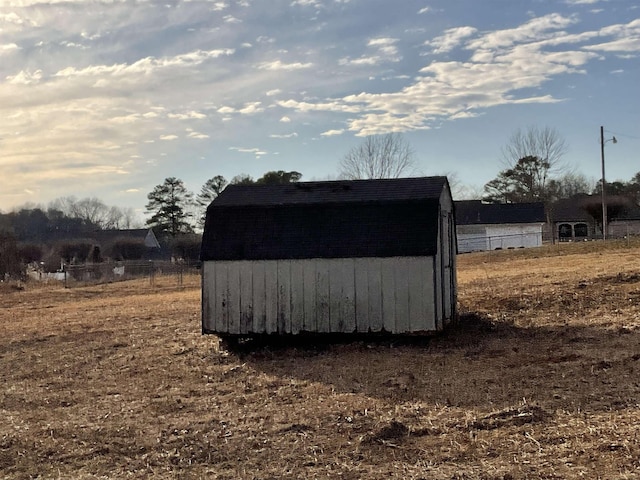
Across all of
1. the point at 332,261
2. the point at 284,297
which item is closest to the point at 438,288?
the point at 332,261

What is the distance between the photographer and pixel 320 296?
39.5ft

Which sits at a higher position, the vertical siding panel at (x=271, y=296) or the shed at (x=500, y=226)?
the shed at (x=500, y=226)

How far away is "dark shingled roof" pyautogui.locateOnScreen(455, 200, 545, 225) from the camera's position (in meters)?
49.1

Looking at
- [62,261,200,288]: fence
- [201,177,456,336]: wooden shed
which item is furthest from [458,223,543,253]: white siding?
[201,177,456,336]: wooden shed

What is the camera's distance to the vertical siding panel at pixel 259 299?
12258mm

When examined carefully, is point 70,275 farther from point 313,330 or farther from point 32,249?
point 313,330

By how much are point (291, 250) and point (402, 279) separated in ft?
6.91

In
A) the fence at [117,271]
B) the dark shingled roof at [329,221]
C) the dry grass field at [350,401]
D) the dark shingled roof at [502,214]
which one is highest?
the dark shingled roof at [502,214]

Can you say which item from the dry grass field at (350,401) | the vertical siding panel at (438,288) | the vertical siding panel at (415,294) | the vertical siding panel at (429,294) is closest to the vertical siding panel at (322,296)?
the dry grass field at (350,401)

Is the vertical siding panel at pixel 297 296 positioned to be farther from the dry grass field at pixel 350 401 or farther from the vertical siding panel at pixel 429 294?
the vertical siding panel at pixel 429 294

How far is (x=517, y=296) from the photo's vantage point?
15.0 m

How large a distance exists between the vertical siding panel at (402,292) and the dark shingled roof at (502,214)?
39.7 metres

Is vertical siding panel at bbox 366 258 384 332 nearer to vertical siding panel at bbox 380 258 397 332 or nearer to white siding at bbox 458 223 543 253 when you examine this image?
vertical siding panel at bbox 380 258 397 332

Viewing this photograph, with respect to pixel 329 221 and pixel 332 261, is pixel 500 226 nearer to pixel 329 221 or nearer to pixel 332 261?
pixel 329 221
